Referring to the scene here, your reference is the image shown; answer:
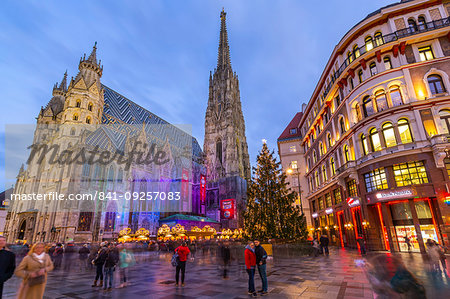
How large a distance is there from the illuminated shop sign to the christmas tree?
670 centimetres

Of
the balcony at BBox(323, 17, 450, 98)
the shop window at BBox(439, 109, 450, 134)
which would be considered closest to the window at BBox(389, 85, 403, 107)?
the shop window at BBox(439, 109, 450, 134)

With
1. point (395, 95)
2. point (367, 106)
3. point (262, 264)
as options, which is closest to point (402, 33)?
point (395, 95)

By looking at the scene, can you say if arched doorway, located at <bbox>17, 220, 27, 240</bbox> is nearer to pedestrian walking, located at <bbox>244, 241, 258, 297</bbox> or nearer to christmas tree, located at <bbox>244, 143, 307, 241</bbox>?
christmas tree, located at <bbox>244, 143, 307, 241</bbox>

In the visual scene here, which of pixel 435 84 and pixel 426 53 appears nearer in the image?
pixel 435 84

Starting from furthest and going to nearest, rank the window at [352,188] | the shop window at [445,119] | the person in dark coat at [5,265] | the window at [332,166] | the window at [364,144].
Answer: the window at [332,166]
the window at [352,188]
the window at [364,144]
the shop window at [445,119]
the person in dark coat at [5,265]

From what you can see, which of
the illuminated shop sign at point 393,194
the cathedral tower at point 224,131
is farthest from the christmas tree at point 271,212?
the cathedral tower at point 224,131

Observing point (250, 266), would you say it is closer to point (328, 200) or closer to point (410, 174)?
point (410, 174)

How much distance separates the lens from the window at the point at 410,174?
17.3 meters

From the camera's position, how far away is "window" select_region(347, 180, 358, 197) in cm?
2212

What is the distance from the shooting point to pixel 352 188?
890 inches

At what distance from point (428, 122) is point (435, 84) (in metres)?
3.65

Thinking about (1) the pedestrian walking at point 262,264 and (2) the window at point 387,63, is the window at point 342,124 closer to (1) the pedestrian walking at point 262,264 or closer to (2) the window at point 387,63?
(2) the window at point 387,63

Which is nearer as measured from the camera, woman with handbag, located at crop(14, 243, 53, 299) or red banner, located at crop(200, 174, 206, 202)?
woman with handbag, located at crop(14, 243, 53, 299)

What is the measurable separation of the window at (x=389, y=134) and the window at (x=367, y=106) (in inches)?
76.1
